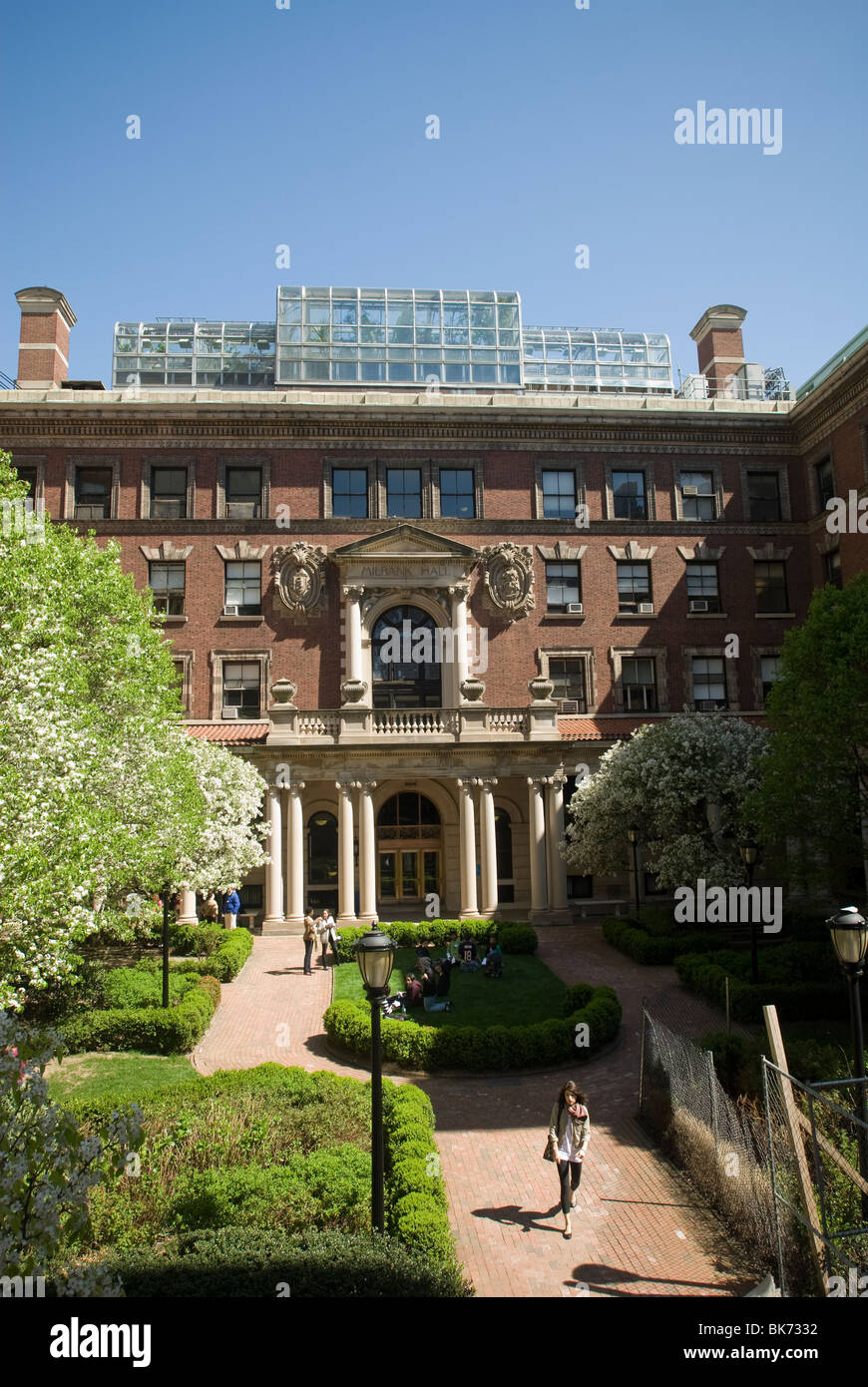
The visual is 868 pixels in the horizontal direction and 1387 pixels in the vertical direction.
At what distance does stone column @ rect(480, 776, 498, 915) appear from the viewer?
3069 centimetres

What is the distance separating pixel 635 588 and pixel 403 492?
408 inches

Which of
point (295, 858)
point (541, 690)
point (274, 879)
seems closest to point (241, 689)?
point (295, 858)

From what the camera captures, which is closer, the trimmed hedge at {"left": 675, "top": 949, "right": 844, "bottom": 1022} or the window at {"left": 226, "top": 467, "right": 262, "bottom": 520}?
the trimmed hedge at {"left": 675, "top": 949, "right": 844, "bottom": 1022}

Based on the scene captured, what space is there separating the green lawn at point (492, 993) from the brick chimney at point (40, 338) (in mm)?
28196

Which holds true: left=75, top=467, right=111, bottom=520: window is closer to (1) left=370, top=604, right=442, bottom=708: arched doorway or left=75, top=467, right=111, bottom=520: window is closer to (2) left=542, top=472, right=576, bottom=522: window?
(1) left=370, top=604, right=442, bottom=708: arched doorway

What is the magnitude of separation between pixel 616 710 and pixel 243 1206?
27132 mm

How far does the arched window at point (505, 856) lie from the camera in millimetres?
33938

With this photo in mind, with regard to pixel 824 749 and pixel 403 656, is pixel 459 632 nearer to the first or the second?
pixel 403 656

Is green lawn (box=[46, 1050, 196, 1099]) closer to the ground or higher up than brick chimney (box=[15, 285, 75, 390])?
closer to the ground

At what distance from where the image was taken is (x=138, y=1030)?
1772 cm

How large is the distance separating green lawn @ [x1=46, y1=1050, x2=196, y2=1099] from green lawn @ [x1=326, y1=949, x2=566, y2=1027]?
5.16 m

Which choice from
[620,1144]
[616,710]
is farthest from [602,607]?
[620,1144]

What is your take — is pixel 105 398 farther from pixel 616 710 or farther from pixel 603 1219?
pixel 603 1219

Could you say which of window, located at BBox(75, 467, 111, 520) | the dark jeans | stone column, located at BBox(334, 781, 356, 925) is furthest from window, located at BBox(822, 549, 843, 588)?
window, located at BBox(75, 467, 111, 520)
